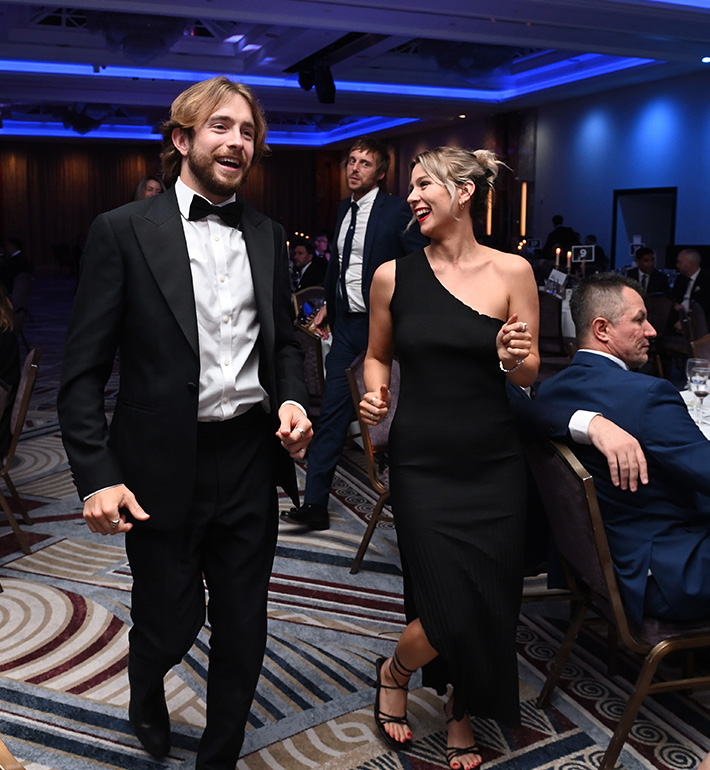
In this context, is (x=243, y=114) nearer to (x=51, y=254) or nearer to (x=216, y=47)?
(x=216, y=47)

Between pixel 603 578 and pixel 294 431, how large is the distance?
898 millimetres

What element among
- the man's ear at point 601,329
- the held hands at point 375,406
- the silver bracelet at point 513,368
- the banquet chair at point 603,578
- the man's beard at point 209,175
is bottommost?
the banquet chair at point 603,578

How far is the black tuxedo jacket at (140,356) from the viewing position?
71.8 inches

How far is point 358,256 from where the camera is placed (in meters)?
4.16

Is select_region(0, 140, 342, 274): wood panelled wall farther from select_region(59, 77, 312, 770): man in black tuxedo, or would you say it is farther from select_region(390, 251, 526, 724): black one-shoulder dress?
select_region(59, 77, 312, 770): man in black tuxedo

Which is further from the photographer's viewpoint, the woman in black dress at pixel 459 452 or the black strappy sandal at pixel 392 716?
the black strappy sandal at pixel 392 716

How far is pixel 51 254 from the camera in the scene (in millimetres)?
23000

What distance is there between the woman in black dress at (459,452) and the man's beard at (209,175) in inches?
23.3

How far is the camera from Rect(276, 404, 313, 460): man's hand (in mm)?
1871

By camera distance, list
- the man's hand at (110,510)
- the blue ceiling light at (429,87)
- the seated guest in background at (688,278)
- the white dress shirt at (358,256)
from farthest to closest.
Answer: the blue ceiling light at (429,87) < the seated guest in background at (688,278) < the white dress shirt at (358,256) < the man's hand at (110,510)

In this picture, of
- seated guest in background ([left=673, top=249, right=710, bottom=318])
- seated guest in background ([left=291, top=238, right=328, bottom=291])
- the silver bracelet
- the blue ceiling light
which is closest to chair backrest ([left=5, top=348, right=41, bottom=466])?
the silver bracelet

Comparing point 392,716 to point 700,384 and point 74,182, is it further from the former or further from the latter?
point 74,182

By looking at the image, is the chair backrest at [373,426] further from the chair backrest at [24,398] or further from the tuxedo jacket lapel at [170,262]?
the tuxedo jacket lapel at [170,262]

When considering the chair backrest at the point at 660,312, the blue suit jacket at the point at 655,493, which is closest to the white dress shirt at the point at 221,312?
the blue suit jacket at the point at 655,493
